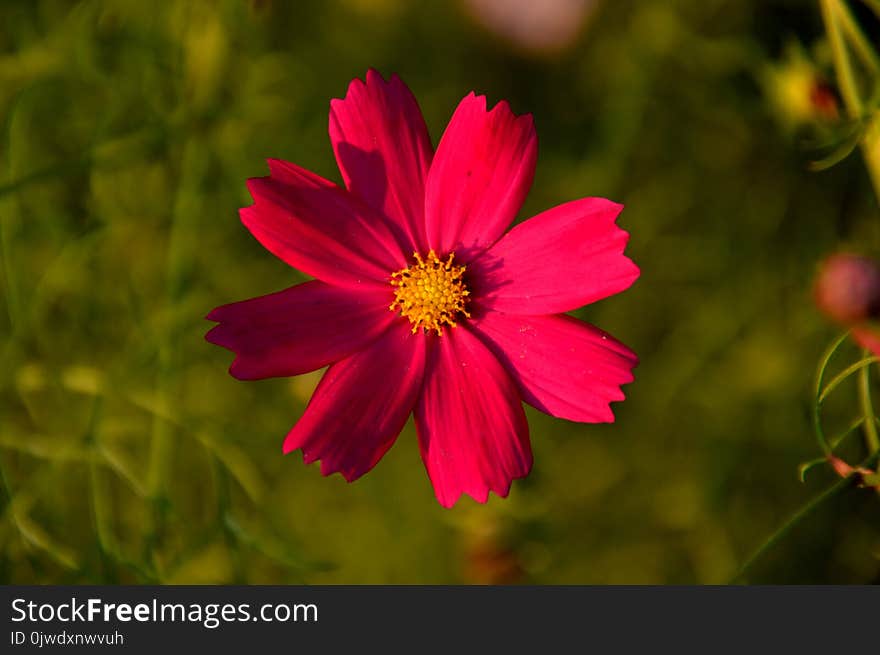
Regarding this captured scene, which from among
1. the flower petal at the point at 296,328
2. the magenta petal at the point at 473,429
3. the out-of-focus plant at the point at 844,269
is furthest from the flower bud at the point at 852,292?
the flower petal at the point at 296,328

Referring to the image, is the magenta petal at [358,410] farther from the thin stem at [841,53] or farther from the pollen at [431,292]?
the thin stem at [841,53]

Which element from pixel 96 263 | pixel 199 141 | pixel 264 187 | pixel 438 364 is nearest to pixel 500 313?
pixel 438 364

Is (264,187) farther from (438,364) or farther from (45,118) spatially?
(45,118)

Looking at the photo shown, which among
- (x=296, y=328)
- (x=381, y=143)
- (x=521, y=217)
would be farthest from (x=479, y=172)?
(x=521, y=217)

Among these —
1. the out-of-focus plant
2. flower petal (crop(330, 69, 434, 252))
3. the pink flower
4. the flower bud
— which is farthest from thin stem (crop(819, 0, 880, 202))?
flower petal (crop(330, 69, 434, 252))

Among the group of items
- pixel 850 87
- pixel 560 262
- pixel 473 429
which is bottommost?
pixel 473 429

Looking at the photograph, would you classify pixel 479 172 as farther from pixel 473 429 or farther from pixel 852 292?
pixel 852 292

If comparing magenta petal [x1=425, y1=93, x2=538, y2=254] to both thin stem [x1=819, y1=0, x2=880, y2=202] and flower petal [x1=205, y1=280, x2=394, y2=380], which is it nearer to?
flower petal [x1=205, y1=280, x2=394, y2=380]
